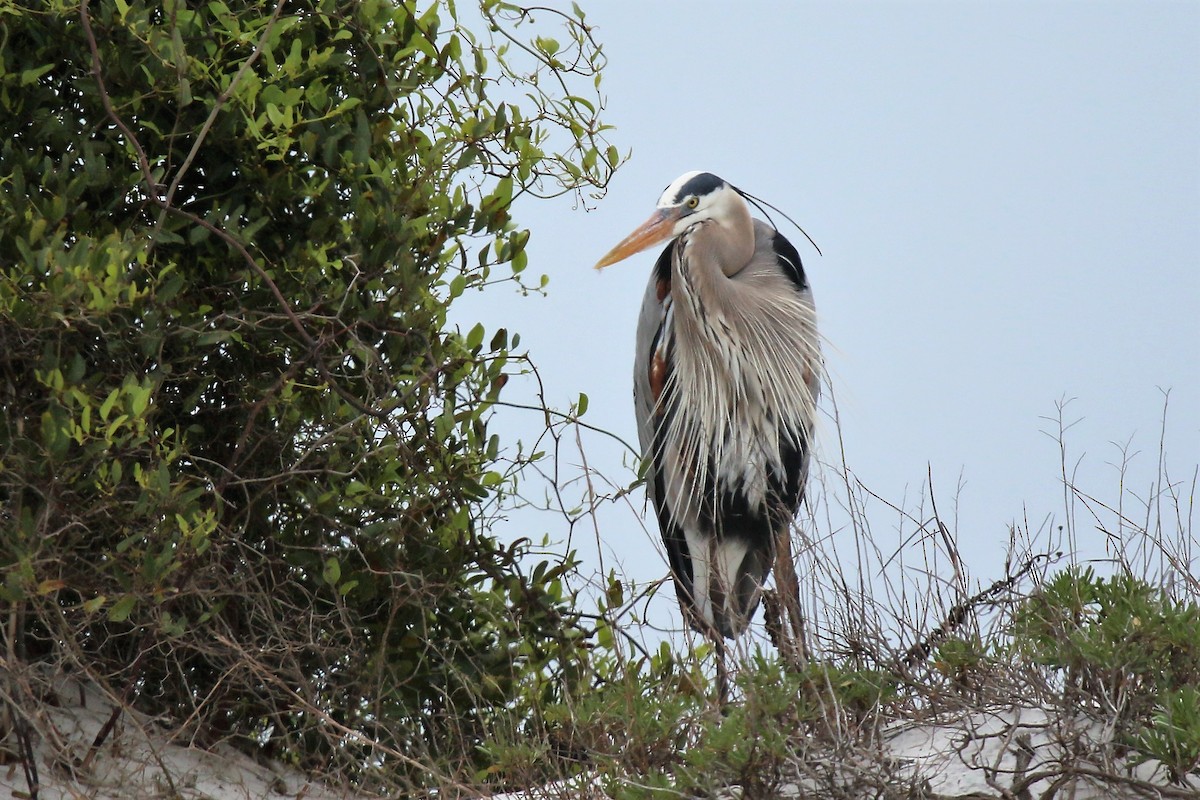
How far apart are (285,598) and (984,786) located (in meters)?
1.38

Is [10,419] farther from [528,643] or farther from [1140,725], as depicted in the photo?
[1140,725]

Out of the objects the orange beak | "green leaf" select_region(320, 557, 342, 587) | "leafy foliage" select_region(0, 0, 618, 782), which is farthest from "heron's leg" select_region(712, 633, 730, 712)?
the orange beak

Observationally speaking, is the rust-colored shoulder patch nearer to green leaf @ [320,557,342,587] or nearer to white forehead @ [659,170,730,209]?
white forehead @ [659,170,730,209]

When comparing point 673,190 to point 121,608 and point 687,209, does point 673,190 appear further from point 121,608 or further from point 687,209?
point 121,608

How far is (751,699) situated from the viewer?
2262 millimetres

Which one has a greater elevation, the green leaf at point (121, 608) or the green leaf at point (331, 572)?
the green leaf at point (331, 572)

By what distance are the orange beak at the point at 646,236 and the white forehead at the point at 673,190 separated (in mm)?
30

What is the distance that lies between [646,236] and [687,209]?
0.17 meters

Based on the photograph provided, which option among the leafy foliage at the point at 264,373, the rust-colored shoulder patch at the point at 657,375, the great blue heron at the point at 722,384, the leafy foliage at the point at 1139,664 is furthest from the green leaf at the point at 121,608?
the rust-colored shoulder patch at the point at 657,375

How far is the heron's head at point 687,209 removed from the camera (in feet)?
13.2

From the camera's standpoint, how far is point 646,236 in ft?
13.1

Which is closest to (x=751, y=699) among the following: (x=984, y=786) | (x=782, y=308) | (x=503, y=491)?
(x=984, y=786)

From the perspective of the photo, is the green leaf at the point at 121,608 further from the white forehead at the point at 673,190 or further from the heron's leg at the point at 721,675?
the white forehead at the point at 673,190

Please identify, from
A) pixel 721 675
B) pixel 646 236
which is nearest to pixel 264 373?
pixel 721 675
